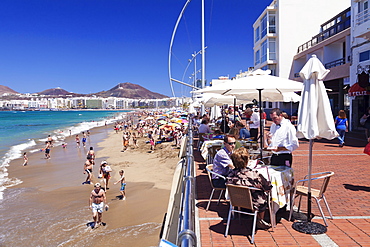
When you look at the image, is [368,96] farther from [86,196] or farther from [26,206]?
[26,206]

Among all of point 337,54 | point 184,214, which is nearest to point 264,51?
point 337,54

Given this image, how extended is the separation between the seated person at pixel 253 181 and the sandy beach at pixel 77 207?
4000mm

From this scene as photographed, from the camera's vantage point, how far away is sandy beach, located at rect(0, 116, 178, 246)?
26.2 ft

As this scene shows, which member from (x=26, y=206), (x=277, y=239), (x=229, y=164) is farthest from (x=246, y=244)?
(x=26, y=206)

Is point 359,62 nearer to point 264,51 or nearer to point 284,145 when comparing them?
point 284,145

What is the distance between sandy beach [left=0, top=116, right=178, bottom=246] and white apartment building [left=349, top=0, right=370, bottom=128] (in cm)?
1058

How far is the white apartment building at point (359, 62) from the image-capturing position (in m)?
15.6

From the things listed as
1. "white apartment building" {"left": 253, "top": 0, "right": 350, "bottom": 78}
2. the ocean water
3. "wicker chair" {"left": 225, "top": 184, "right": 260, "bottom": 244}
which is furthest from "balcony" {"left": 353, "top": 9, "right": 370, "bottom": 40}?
the ocean water

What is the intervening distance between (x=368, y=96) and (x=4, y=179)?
19.8 meters

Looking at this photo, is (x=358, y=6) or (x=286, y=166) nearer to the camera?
(x=286, y=166)

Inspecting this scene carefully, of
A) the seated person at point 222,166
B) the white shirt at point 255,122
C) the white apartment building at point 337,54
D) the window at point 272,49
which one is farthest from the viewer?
the window at point 272,49

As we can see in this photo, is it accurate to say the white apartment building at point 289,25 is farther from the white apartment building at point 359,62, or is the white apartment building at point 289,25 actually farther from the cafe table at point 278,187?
the cafe table at point 278,187

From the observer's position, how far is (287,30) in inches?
1191

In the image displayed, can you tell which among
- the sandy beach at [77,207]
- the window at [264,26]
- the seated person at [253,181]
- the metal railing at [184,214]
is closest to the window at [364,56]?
the sandy beach at [77,207]
